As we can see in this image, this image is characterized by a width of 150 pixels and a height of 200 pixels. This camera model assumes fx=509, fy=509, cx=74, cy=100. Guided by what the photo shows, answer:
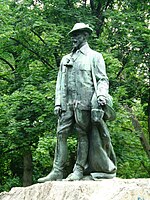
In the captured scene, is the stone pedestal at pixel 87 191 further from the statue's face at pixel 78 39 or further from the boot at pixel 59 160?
the statue's face at pixel 78 39

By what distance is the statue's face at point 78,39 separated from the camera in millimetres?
8023

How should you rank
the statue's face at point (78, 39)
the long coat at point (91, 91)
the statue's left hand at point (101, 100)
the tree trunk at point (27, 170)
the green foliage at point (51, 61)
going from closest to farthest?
the statue's left hand at point (101, 100)
the long coat at point (91, 91)
the statue's face at point (78, 39)
the green foliage at point (51, 61)
the tree trunk at point (27, 170)

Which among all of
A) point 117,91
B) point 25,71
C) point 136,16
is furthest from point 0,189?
point 136,16

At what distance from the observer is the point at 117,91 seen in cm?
1463

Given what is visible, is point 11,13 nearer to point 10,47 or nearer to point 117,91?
point 10,47

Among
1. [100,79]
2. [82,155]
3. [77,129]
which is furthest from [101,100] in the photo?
[82,155]

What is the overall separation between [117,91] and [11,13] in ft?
13.8

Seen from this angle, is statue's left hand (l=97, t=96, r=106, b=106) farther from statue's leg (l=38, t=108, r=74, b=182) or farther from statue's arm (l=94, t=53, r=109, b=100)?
statue's leg (l=38, t=108, r=74, b=182)

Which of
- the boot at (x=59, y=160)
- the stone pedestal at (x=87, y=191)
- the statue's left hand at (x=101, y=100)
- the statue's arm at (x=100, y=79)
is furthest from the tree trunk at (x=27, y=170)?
the statue's left hand at (x=101, y=100)

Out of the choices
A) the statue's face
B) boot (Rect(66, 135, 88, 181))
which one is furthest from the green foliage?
the statue's face

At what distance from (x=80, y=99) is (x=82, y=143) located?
0.68 meters

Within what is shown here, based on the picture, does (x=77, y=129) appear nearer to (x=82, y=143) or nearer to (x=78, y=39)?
(x=82, y=143)

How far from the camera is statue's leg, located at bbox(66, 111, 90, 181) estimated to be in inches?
303

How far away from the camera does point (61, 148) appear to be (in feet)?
26.1
